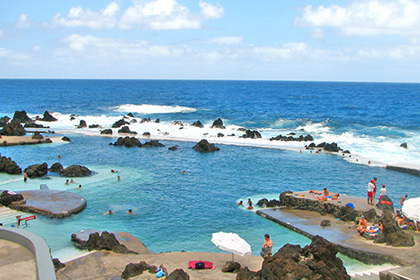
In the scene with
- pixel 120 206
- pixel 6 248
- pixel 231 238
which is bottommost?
pixel 120 206

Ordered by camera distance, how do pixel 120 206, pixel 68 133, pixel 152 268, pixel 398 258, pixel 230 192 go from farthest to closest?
pixel 68 133 → pixel 230 192 → pixel 120 206 → pixel 398 258 → pixel 152 268

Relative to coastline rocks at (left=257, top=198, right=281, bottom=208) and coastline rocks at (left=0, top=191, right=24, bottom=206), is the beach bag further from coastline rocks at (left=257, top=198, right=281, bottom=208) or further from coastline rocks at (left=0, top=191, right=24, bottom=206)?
coastline rocks at (left=0, top=191, right=24, bottom=206)

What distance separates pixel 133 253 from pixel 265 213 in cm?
979

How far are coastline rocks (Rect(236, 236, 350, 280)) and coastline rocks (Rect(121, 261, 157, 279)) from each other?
3.88 m

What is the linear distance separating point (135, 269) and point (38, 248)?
5237 mm

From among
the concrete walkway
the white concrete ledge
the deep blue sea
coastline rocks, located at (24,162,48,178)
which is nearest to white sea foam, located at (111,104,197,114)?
the deep blue sea

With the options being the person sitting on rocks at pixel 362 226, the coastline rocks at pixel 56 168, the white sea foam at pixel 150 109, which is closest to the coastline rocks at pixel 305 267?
the person sitting on rocks at pixel 362 226

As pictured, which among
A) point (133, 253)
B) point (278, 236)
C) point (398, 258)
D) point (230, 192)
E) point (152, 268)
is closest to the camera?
point (152, 268)

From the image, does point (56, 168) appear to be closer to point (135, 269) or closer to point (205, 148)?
point (205, 148)

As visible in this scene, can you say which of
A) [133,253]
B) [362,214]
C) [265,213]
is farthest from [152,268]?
[362,214]

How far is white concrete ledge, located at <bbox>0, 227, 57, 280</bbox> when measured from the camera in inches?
433

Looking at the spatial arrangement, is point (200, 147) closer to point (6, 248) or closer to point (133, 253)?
point (133, 253)

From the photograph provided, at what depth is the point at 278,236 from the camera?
75.2ft

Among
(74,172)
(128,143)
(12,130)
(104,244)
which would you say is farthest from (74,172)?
(12,130)
